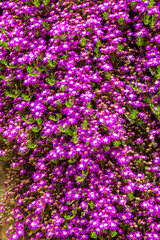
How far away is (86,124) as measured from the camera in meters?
3.23

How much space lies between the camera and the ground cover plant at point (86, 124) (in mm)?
3115

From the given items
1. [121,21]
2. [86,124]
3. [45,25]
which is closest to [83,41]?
[121,21]

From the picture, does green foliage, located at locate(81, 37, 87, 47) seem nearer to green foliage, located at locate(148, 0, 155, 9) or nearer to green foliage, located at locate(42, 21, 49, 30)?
green foliage, located at locate(42, 21, 49, 30)

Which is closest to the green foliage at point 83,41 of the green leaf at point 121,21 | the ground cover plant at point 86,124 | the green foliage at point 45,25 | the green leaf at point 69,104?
the ground cover plant at point 86,124

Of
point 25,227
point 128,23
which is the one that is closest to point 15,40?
point 128,23

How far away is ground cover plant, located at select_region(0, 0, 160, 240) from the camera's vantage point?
10.2ft

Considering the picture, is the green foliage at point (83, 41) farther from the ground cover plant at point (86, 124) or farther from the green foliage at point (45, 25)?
the green foliage at point (45, 25)

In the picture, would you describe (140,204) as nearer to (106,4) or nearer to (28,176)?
(28,176)

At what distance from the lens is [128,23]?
14.1 feet

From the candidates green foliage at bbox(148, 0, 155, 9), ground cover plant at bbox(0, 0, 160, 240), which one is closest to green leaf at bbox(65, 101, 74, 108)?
ground cover plant at bbox(0, 0, 160, 240)

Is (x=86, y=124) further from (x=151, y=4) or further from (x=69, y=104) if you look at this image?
(x=151, y=4)

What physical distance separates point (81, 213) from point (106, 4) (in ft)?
11.6

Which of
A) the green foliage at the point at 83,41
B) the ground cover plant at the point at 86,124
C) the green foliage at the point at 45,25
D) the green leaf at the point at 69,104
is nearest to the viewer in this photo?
the ground cover plant at the point at 86,124

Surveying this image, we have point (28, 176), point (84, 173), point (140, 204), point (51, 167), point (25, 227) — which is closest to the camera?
point (140, 204)
